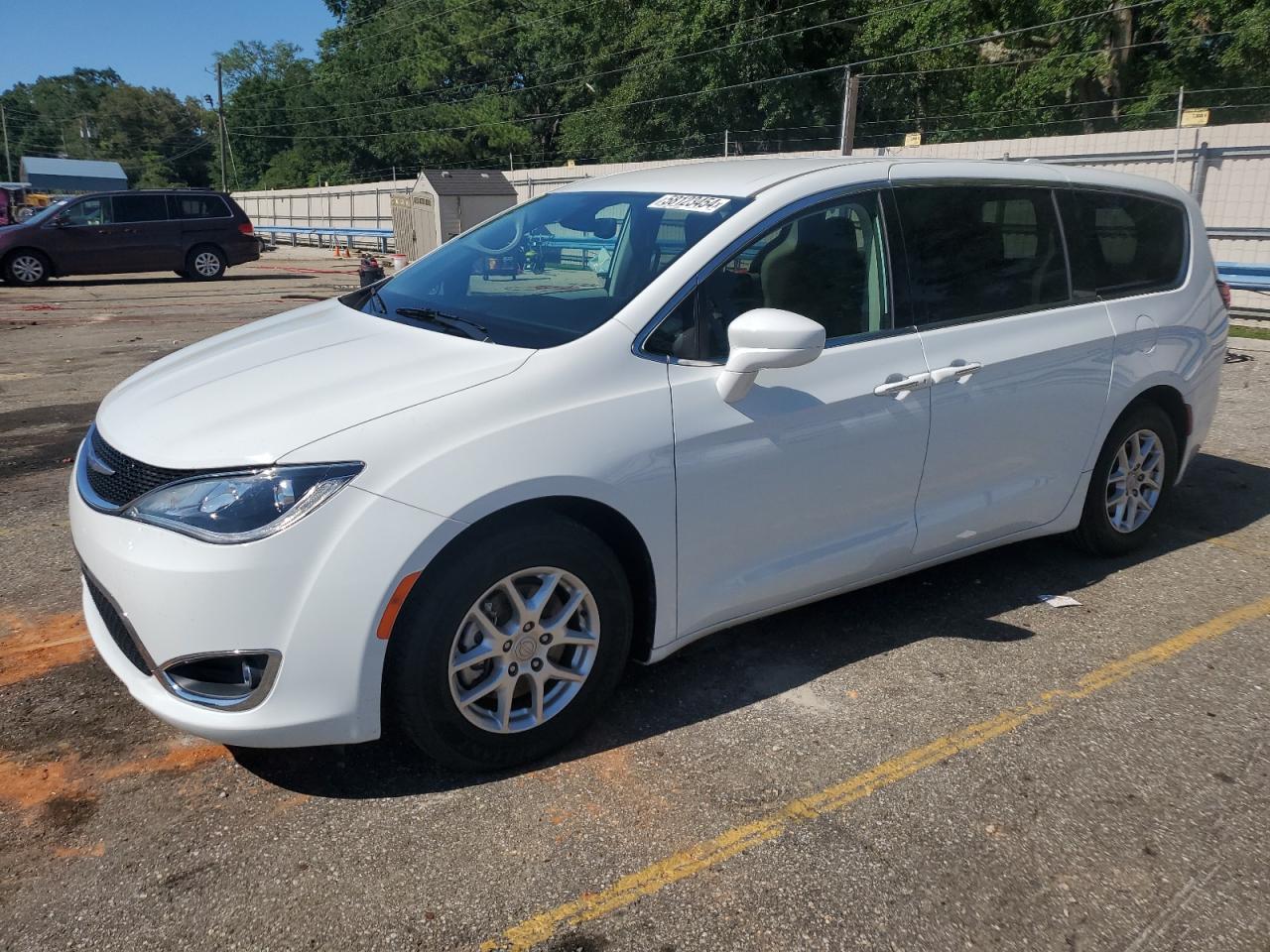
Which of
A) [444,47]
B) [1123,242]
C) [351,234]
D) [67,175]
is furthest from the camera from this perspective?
[67,175]

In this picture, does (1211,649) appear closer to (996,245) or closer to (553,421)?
(996,245)

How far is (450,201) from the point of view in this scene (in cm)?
1909

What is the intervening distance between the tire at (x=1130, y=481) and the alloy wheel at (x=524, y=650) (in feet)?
8.76

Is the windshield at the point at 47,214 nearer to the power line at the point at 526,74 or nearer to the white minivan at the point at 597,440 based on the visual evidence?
the white minivan at the point at 597,440

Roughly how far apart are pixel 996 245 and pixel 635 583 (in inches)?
83.1

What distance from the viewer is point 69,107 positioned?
14112cm

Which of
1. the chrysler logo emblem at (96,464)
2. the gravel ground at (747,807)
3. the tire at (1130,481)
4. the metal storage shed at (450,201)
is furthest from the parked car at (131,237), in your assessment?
the tire at (1130,481)

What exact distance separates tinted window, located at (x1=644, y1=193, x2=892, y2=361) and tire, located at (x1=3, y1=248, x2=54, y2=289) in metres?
19.1

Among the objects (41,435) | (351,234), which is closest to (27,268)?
(41,435)

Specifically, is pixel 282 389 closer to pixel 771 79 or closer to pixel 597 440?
pixel 597 440

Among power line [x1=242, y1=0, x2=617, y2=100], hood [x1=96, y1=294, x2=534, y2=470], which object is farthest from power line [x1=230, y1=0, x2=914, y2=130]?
hood [x1=96, y1=294, x2=534, y2=470]

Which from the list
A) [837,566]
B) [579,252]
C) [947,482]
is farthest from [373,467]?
[947,482]

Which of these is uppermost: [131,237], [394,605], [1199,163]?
[1199,163]

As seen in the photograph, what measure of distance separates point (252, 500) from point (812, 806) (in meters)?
1.77
